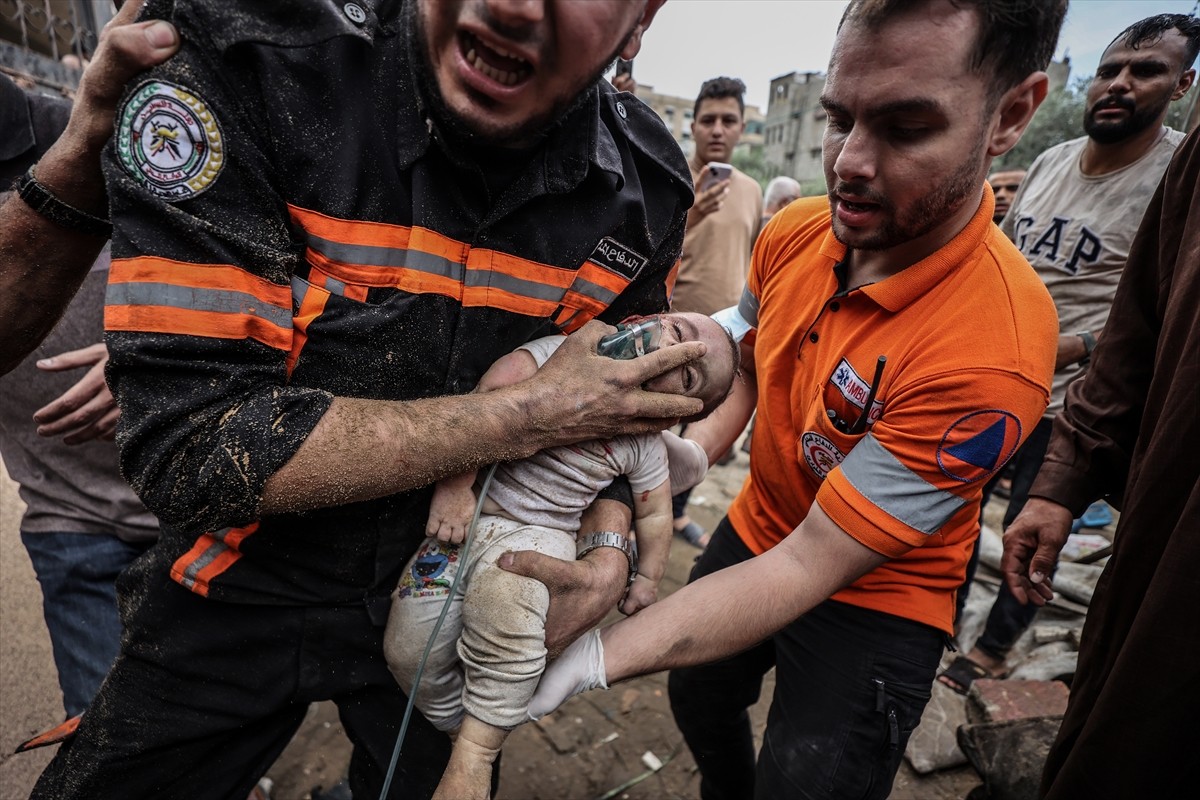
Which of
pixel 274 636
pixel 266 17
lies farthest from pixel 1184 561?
pixel 266 17

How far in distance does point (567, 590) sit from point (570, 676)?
234mm

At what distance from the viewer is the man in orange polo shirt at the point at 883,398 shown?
156cm

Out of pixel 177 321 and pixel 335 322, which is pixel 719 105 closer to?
pixel 335 322

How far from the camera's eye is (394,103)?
1.41 m

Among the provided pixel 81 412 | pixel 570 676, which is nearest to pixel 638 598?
pixel 570 676

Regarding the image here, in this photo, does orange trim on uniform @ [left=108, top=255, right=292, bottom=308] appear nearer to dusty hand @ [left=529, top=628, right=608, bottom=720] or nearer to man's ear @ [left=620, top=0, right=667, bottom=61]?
man's ear @ [left=620, top=0, right=667, bottom=61]

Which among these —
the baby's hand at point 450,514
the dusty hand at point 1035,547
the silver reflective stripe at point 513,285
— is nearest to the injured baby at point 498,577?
the baby's hand at point 450,514

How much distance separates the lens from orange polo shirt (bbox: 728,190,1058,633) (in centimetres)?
158

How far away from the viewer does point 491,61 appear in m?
1.31

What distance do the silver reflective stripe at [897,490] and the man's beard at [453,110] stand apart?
111cm

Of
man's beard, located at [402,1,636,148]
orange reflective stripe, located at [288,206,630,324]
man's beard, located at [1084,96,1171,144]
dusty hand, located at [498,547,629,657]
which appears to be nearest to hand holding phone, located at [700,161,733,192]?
man's beard, located at [1084,96,1171,144]

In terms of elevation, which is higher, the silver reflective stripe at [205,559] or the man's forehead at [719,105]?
the man's forehead at [719,105]

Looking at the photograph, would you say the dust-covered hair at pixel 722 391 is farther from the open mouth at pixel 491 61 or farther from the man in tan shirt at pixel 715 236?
the man in tan shirt at pixel 715 236

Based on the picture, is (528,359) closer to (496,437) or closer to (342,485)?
(496,437)
